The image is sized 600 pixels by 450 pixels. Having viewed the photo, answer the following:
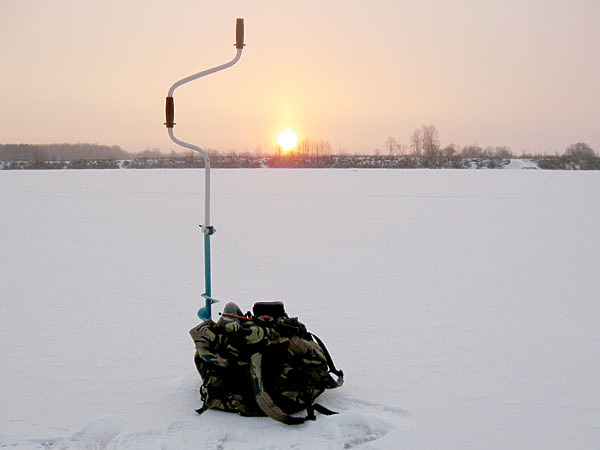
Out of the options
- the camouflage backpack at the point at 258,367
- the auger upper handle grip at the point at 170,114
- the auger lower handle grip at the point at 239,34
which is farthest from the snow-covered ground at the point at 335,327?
the auger lower handle grip at the point at 239,34

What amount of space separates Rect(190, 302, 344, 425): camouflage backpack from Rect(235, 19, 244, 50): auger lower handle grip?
5.21ft

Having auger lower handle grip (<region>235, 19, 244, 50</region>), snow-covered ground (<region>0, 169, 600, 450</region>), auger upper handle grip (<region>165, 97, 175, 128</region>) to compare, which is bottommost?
snow-covered ground (<region>0, 169, 600, 450</region>)

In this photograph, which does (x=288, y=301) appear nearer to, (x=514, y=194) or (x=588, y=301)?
(x=588, y=301)

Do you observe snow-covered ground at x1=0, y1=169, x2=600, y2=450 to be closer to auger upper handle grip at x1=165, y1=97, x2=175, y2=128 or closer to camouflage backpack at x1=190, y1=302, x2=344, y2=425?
camouflage backpack at x1=190, y1=302, x2=344, y2=425

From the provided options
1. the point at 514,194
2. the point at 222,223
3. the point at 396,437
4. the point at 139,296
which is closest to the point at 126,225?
the point at 222,223

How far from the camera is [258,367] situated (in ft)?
9.15

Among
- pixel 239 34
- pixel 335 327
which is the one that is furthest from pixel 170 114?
pixel 335 327

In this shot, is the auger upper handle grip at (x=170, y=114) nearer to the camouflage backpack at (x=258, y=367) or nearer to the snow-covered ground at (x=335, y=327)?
the camouflage backpack at (x=258, y=367)

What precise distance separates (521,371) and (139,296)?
3.49 meters

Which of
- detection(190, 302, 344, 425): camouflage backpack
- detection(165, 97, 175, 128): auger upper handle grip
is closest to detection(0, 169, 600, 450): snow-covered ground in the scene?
detection(190, 302, 344, 425): camouflage backpack

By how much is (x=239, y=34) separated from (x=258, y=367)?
6.26 feet

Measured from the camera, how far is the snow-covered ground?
276cm

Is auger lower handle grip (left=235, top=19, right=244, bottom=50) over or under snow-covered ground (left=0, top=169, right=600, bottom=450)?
over

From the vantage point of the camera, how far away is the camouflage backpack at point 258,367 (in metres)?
2.83
